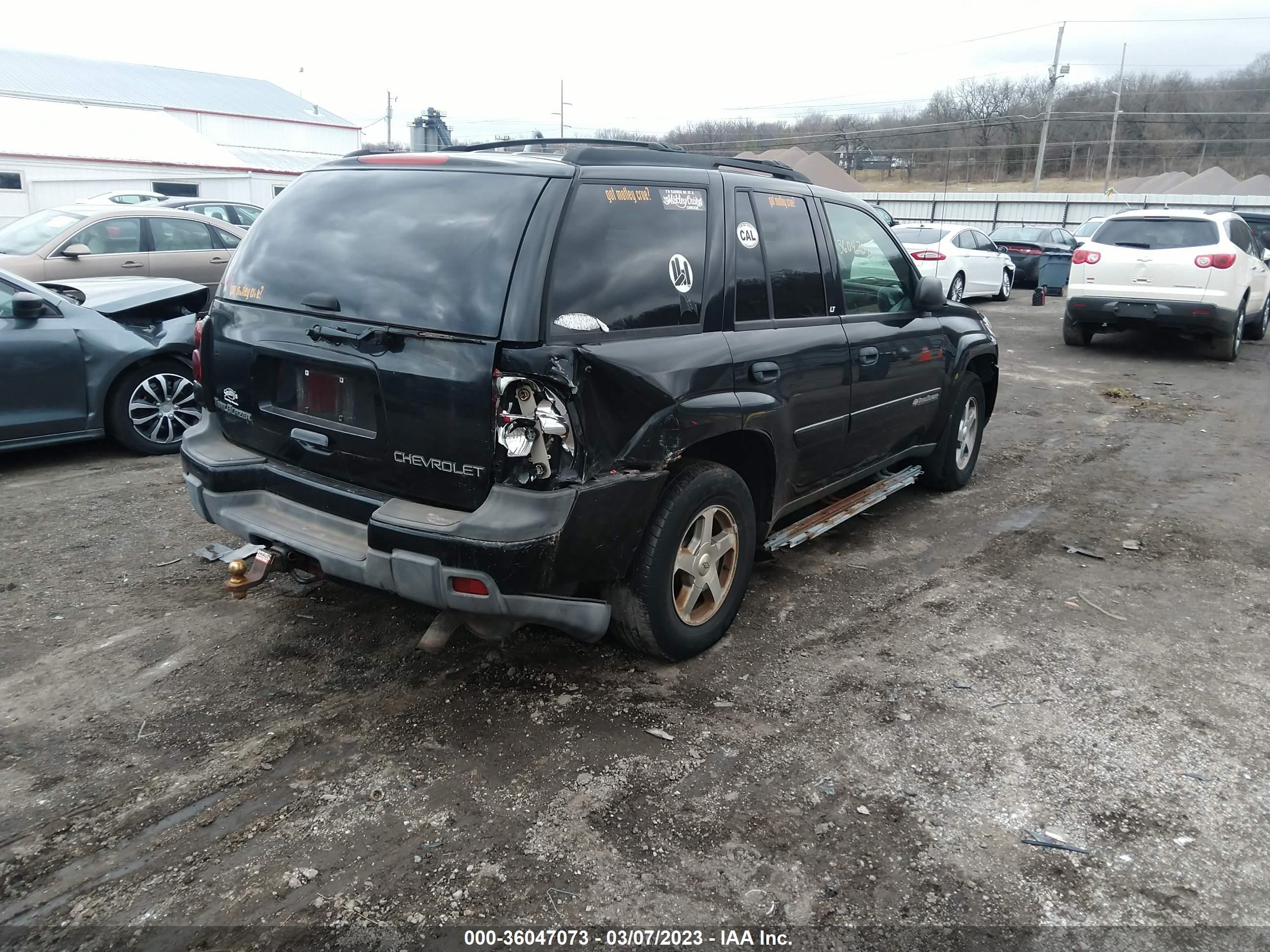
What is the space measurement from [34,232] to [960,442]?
9.83m

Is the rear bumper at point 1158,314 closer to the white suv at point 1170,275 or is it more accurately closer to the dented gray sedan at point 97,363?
the white suv at point 1170,275

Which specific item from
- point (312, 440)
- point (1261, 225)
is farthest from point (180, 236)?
point (1261, 225)

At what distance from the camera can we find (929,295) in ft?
17.5

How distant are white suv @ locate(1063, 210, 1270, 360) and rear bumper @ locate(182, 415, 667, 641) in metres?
10.6

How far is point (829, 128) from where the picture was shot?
69.4m

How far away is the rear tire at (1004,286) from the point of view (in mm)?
19516

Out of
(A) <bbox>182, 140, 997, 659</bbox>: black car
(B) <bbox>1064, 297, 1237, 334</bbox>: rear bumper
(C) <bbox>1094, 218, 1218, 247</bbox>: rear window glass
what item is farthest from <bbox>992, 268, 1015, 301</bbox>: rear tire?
(A) <bbox>182, 140, 997, 659</bbox>: black car

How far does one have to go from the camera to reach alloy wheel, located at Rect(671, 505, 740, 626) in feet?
12.2

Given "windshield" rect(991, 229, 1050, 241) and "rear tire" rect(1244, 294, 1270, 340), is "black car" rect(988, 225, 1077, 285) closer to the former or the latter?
"windshield" rect(991, 229, 1050, 241)

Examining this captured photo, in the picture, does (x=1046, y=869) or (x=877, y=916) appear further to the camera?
(x=1046, y=869)

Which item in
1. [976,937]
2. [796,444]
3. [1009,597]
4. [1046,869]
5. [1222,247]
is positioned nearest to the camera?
[976,937]

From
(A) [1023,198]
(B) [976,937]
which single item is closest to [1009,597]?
(B) [976,937]

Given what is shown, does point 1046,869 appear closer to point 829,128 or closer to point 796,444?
point 796,444

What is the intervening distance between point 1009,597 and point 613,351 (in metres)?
2.71
